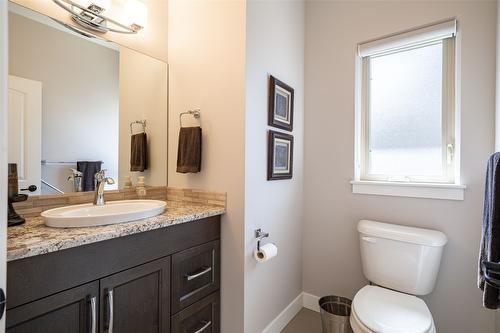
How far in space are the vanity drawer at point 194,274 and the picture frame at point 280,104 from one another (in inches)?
35.4

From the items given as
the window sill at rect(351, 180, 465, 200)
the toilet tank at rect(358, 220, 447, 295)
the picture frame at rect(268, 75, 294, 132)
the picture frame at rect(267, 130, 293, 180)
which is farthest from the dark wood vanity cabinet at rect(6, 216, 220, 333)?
the window sill at rect(351, 180, 465, 200)

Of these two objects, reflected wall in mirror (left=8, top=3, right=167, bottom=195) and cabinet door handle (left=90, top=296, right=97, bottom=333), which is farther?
reflected wall in mirror (left=8, top=3, right=167, bottom=195)

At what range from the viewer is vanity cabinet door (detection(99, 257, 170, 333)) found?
1011 mm

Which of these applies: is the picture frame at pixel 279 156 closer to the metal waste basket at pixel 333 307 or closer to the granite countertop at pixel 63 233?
the granite countertop at pixel 63 233

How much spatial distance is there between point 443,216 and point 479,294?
19.1 inches

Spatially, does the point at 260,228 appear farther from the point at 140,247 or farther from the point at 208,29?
the point at 208,29

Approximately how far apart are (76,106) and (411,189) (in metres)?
2.15

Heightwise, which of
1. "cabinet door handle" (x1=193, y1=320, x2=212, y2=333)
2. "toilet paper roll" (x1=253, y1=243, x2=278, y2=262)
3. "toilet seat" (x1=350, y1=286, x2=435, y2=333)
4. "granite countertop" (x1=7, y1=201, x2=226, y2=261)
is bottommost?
"cabinet door handle" (x1=193, y1=320, x2=212, y2=333)

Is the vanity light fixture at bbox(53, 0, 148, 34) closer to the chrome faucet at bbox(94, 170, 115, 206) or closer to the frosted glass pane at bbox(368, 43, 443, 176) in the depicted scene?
the chrome faucet at bbox(94, 170, 115, 206)

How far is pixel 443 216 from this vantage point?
5.29 ft

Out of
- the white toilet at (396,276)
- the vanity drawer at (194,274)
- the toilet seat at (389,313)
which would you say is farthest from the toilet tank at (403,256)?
the vanity drawer at (194,274)

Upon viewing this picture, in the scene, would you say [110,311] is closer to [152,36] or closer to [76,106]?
[76,106]

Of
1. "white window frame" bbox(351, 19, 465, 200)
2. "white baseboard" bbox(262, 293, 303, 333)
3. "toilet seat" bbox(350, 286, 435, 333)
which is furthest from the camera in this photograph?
"white baseboard" bbox(262, 293, 303, 333)

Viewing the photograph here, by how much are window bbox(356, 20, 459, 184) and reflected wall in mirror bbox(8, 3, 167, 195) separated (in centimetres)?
157
